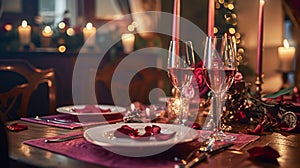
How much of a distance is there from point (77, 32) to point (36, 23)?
1.80ft

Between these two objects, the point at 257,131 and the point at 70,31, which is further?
the point at 70,31

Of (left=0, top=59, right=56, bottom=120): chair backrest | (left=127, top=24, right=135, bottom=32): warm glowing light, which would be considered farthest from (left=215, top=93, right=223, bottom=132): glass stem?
(left=127, top=24, right=135, bottom=32): warm glowing light

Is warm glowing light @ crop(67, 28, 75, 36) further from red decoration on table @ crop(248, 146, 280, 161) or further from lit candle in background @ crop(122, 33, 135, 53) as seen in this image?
red decoration on table @ crop(248, 146, 280, 161)

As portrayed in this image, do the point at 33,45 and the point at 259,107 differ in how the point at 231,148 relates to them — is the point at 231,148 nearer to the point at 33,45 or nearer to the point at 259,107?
the point at 259,107

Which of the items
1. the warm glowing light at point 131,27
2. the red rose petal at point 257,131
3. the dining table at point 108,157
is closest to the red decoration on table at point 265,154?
the dining table at point 108,157

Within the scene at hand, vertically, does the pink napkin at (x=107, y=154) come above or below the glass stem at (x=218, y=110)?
below

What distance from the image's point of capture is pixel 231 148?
40.0 inches

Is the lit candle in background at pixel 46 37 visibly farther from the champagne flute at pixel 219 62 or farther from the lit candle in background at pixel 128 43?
the champagne flute at pixel 219 62

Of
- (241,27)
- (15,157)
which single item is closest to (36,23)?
(241,27)

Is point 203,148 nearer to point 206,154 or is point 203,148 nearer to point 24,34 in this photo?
point 206,154

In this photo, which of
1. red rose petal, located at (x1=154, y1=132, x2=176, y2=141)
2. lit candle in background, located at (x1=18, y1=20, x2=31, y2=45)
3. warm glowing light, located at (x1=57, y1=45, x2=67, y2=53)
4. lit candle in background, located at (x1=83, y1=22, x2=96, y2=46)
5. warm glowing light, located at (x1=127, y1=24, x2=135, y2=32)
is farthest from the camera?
warm glowing light, located at (x1=127, y1=24, x2=135, y2=32)

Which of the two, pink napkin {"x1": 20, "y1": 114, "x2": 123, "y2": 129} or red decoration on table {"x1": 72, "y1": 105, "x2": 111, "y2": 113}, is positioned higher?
red decoration on table {"x1": 72, "y1": 105, "x2": 111, "y2": 113}

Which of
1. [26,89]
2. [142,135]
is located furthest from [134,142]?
[26,89]

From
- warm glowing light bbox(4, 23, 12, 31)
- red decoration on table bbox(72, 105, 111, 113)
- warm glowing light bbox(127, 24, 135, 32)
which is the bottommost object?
red decoration on table bbox(72, 105, 111, 113)
